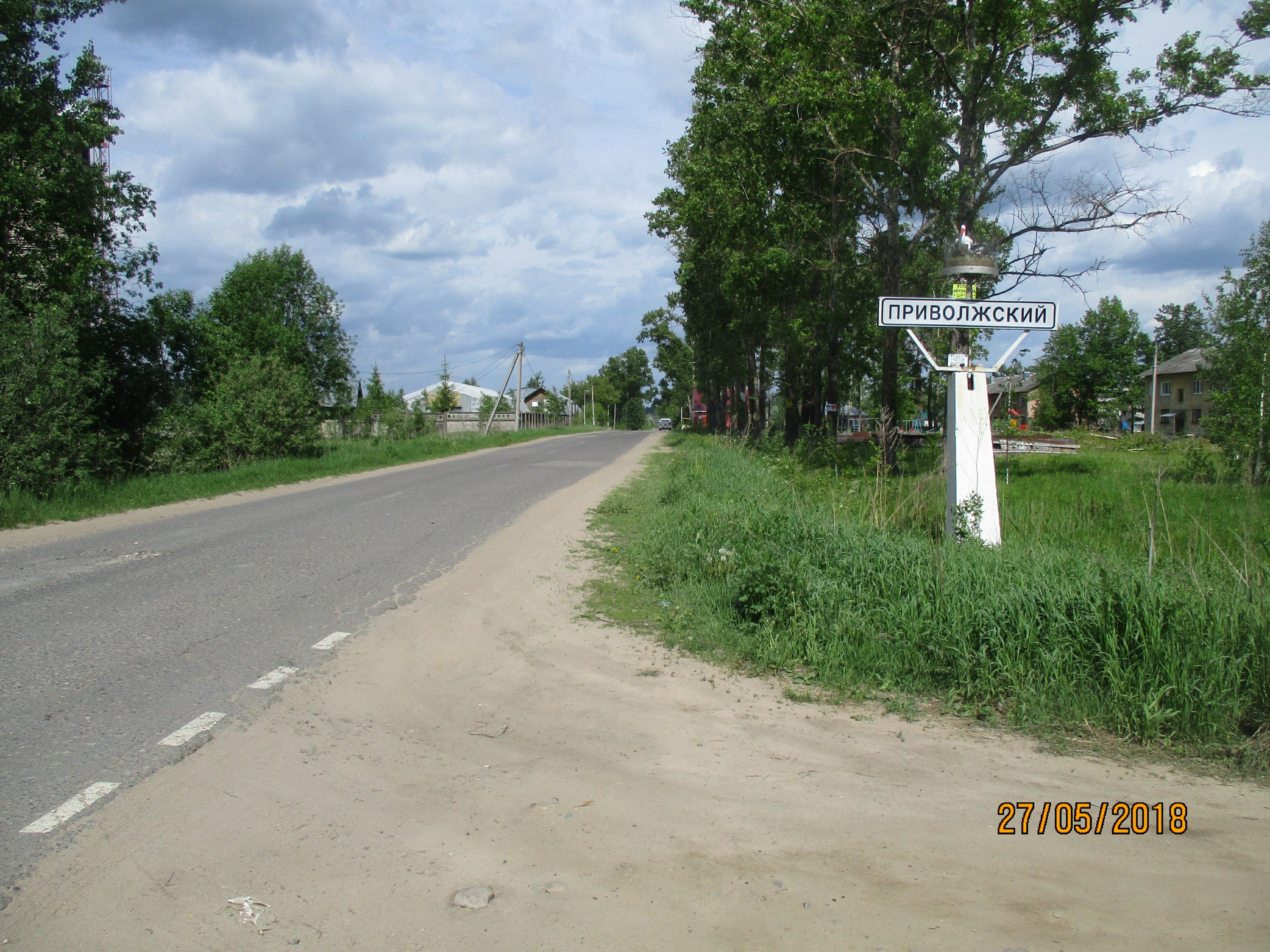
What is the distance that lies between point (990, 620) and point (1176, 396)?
3272 inches

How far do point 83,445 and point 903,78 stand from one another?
59.2 feet

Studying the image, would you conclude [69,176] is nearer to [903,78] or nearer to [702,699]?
[903,78]

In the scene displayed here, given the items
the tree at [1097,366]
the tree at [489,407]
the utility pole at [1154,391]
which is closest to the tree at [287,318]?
the tree at [489,407]

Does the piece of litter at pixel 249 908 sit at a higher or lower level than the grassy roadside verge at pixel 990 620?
lower

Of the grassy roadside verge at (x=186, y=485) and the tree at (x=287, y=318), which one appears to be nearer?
the grassy roadside verge at (x=186, y=485)

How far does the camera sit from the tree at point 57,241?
1383cm

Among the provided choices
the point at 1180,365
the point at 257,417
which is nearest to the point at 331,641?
the point at 257,417

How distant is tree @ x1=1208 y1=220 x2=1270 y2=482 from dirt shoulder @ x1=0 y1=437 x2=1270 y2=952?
1528 centimetres

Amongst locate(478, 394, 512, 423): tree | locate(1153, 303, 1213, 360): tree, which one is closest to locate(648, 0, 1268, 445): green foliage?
locate(478, 394, 512, 423): tree

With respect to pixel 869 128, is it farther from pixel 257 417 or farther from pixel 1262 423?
pixel 257 417

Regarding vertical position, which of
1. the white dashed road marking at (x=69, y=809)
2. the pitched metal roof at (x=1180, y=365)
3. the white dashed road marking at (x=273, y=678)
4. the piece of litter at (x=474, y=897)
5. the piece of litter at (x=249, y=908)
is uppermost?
the pitched metal roof at (x=1180, y=365)

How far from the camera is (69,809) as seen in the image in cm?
359

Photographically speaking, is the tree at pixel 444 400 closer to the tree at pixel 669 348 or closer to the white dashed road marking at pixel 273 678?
the tree at pixel 669 348
